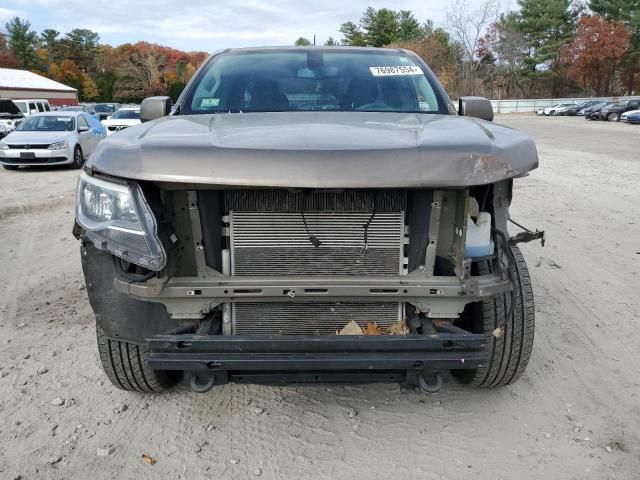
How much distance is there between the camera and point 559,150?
17.5 metres

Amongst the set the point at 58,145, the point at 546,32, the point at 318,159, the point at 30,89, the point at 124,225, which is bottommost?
the point at 58,145

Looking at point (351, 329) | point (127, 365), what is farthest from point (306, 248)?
point (127, 365)

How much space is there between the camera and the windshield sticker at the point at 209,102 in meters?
3.51

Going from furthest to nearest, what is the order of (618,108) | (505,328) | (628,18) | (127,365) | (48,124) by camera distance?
(628,18) → (618,108) → (48,124) → (127,365) → (505,328)

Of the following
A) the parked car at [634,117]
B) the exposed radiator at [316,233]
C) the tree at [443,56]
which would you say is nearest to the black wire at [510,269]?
the exposed radiator at [316,233]

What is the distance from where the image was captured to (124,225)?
224 centimetres

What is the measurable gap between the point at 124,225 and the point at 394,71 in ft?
7.53

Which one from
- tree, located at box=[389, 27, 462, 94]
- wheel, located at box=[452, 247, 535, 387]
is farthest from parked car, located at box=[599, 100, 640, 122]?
wheel, located at box=[452, 247, 535, 387]

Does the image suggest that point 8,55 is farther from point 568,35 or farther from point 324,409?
point 324,409

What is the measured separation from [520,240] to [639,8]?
76968mm

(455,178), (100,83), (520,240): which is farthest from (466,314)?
(100,83)

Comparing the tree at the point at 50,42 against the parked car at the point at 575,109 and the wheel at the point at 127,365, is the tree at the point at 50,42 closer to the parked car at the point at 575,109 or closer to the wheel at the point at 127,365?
the parked car at the point at 575,109

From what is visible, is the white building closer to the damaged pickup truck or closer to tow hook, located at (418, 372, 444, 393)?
the damaged pickup truck

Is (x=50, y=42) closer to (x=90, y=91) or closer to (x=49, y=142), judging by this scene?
(x=90, y=91)
